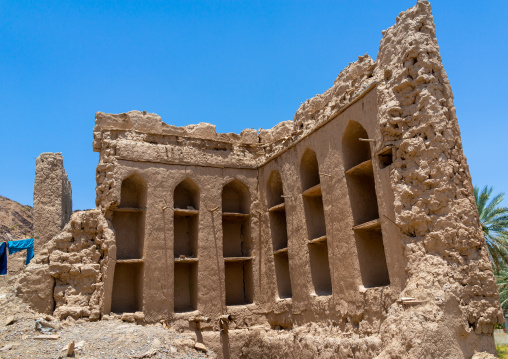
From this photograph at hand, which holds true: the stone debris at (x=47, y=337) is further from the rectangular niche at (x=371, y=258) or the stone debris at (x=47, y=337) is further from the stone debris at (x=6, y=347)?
the rectangular niche at (x=371, y=258)

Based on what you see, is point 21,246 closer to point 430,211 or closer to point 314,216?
point 314,216

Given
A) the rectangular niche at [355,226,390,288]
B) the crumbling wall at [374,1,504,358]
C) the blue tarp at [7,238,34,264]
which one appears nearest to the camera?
the crumbling wall at [374,1,504,358]

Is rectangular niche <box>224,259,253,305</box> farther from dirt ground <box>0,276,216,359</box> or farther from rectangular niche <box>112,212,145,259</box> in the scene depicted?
rectangular niche <box>112,212,145,259</box>

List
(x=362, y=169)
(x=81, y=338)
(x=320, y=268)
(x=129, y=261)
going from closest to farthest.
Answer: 1. (x=81, y=338)
2. (x=362, y=169)
3. (x=320, y=268)
4. (x=129, y=261)

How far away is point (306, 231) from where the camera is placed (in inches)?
408

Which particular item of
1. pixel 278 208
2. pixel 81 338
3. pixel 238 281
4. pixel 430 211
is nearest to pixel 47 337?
pixel 81 338

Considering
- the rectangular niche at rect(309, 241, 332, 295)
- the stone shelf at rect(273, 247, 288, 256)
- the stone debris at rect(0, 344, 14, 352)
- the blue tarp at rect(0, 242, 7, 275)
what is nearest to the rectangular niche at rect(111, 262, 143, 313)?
the stone debris at rect(0, 344, 14, 352)

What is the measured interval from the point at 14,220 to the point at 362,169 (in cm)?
2022

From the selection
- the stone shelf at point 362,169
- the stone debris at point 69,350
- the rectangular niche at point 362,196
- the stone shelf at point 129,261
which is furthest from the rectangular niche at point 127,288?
the stone shelf at point 362,169

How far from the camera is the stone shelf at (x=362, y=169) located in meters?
8.58

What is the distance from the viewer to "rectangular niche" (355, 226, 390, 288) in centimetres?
854

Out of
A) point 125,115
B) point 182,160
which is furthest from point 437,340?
point 125,115

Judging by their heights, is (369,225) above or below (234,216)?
below

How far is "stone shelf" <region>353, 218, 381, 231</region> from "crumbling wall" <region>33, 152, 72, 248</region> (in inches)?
318
